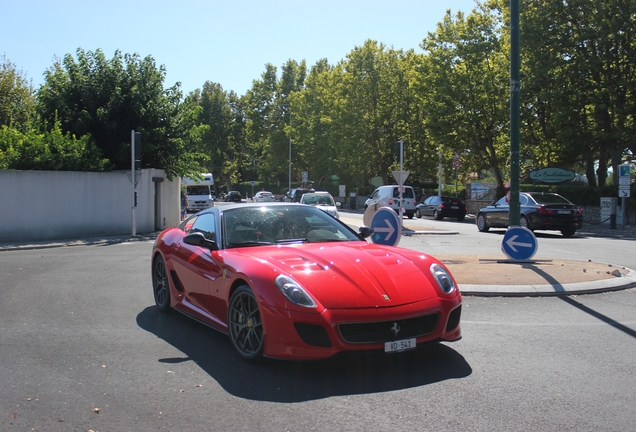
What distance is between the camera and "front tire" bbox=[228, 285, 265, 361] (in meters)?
5.23

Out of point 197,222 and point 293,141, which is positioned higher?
point 293,141

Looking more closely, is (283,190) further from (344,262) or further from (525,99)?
(344,262)

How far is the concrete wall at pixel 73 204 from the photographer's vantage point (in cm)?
1992

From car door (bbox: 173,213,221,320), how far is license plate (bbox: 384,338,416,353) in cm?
188

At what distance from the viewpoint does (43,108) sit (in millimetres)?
24438

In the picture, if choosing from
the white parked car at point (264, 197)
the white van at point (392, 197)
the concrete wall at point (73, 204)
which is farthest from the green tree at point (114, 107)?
the white parked car at point (264, 197)

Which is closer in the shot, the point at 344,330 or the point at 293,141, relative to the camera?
the point at 344,330

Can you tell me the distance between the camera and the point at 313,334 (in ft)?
15.9

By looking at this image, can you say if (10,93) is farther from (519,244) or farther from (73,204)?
(519,244)

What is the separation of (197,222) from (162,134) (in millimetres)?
18039

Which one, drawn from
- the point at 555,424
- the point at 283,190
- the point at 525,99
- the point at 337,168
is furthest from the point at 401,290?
the point at 283,190

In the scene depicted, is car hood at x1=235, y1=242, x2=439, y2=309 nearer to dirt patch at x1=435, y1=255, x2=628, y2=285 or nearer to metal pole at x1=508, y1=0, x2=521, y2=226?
dirt patch at x1=435, y1=255, x2=628, y2=285

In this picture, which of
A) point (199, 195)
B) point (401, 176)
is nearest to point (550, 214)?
point (401, 176)

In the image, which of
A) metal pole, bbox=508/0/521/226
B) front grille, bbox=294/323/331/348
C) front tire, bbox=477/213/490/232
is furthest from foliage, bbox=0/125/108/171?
front grille, bbox=294/323/331/348
